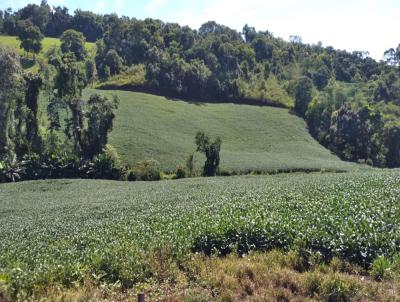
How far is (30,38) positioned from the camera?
116m

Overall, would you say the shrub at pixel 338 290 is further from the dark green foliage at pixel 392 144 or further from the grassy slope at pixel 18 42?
the grassy slope at pixel 18 42

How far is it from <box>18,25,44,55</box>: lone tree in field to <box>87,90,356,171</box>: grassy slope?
39.0 meters

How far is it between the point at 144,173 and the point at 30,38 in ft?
250

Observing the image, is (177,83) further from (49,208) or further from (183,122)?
(49,208)

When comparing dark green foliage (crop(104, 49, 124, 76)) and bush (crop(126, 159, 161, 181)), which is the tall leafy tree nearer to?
bush (crop(126, 159, 161, 181))

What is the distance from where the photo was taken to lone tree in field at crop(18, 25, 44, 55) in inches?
4510

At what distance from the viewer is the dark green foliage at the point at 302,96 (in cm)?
10603

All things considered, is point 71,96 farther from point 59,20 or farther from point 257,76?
point 59,20

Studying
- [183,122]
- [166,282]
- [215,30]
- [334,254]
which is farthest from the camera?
[215,30]

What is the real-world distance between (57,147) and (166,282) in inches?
2137

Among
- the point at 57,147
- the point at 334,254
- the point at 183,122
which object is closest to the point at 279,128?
the point at 183,122

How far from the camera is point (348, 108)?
91.4m

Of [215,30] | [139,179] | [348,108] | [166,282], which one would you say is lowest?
[139,179]

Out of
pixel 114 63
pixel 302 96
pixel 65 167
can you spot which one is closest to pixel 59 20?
pixel 114 63
